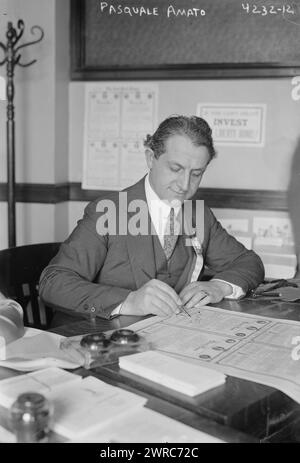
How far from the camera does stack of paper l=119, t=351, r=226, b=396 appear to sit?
3.40ft

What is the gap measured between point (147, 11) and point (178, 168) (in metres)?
1.40

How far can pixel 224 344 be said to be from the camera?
4.34 feet

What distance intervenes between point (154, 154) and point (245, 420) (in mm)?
1195

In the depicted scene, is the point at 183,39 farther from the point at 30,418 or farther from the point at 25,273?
the point at 30,418

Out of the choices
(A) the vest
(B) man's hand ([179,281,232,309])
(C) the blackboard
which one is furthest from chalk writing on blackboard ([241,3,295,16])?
→ (B) man's hand ([179,281,232,309])

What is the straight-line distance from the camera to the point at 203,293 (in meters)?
1.77

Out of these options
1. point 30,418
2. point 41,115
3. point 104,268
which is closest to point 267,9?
point 41,115

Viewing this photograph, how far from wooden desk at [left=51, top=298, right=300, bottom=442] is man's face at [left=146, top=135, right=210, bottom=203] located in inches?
36.7

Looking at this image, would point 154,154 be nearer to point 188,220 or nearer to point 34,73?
point 188,220

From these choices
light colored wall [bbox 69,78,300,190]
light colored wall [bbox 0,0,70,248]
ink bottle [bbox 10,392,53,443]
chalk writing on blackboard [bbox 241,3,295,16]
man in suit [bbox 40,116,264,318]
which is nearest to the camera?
ink bottle [bbox 10,392,53,443]

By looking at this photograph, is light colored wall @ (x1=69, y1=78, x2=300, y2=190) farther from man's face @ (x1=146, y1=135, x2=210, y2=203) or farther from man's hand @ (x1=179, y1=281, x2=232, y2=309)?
man's hand @ (x1=179, y1=281, x2=232, y2=309)

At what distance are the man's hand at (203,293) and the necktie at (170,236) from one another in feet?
0.71
